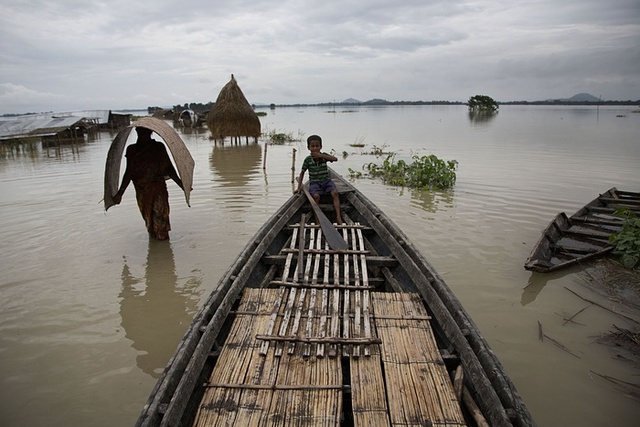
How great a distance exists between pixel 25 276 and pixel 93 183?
600 centimetres

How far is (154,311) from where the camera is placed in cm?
407

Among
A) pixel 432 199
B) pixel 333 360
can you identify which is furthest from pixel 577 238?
pixel 333 360

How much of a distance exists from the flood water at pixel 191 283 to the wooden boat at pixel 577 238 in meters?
0.24

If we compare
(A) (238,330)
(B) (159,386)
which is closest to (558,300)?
(A) (238,330)

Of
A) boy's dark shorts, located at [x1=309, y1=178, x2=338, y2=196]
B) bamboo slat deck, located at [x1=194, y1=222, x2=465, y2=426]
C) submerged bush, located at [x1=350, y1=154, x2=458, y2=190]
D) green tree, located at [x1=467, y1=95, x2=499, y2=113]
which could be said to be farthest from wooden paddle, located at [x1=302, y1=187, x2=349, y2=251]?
green tree, located at [x1=467, y1=95, x2=499, y2=113]

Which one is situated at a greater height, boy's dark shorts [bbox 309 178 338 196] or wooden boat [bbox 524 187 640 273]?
boy's dark shorts [bbox 309 178 338 196]

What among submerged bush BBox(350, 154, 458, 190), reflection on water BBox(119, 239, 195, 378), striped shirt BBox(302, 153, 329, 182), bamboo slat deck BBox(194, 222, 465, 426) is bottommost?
reflection on water BBox(119, 239, 195, 378)

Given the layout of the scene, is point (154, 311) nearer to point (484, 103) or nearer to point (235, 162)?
point (235, 162)

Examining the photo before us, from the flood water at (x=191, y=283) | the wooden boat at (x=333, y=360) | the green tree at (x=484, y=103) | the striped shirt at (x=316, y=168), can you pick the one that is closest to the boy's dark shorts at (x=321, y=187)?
A: the striped shirt at (x=316, y=168)

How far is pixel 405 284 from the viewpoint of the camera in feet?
11.6

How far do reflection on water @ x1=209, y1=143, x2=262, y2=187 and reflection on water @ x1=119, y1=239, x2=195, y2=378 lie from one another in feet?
17.4

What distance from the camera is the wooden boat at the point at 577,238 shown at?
4723 mm

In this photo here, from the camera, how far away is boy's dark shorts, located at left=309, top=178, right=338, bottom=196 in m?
5.65

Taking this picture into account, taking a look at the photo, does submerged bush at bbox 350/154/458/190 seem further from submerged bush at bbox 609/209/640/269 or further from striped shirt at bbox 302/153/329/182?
submerged bush at bbox 609/209/640/269
